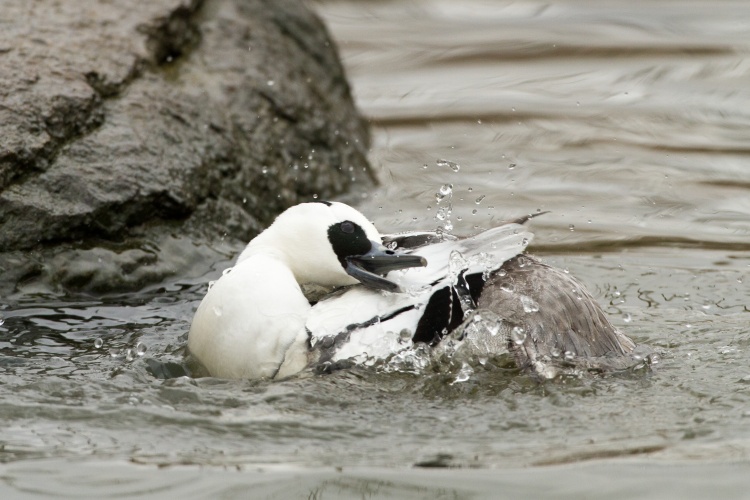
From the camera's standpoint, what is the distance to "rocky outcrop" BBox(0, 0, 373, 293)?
514 centimetres

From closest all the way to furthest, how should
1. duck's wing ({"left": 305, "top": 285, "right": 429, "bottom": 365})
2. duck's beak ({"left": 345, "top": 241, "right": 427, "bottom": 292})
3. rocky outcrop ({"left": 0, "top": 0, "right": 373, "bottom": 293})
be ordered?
duck's wing ({"left": 305, "top": 285, "right": 429, "bottom": 365}), duck's beak ({"left": 345, "top": 241, "right": 427, "bottom": 292}), rocky outcrop ({"left": 0, "top": 0, "right": 373, "bottom": 293})

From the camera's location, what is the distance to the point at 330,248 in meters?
4.23

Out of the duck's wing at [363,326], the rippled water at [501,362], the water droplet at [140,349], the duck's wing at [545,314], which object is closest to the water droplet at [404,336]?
the duck's wing at [363,326]

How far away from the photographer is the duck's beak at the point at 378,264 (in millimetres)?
4105

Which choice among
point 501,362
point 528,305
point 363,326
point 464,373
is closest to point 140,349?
point 363,326

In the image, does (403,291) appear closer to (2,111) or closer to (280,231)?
(280,231)

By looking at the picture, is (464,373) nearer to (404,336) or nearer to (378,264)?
(404,336)

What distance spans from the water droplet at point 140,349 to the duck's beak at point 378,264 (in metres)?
0.92

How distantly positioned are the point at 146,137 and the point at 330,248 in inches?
65.6

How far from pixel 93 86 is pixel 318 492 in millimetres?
2905

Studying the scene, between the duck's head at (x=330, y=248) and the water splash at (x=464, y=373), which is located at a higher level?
the duck's head at (x=330, y=248)

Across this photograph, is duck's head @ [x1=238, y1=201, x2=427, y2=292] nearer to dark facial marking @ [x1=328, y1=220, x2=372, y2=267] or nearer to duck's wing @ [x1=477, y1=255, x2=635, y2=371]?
dark facial marking @ [x1=328, y1=220, x2=372, y2=267]

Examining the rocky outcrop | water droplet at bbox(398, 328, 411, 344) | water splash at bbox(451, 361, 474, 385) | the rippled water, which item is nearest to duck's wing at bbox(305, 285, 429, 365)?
water droplet at bbox(398, 328, 411, 344)

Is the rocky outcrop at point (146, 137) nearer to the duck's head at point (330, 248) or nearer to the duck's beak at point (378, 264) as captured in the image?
the duck's head at point (330, 248)
